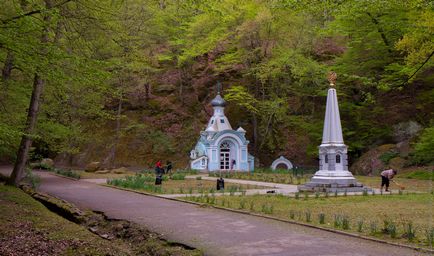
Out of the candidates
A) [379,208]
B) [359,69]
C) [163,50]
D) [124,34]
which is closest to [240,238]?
[379,208]

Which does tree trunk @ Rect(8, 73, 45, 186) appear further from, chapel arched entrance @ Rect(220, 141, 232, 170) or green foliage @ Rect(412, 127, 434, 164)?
chapel arched entrance @ Rect(220, 141, 232, 170)

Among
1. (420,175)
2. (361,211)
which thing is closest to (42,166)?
(420,175)

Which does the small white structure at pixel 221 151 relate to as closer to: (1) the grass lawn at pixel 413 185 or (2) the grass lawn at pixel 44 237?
(1) the grass lawn at pixel 413 185

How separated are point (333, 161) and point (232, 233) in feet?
42.4

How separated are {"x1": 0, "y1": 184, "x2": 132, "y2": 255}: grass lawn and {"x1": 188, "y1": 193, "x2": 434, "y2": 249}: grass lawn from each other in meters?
4.94

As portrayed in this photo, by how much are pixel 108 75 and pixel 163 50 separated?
126ft

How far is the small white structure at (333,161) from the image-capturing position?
19969mm

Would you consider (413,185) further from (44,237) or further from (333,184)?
(44,237)

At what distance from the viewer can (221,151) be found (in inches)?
1484

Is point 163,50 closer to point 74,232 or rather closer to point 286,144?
point 286,144

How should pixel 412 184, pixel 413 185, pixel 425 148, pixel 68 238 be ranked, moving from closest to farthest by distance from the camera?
pixel 68 238 < pixel 413 185 < pixel 412 184 < pixel 425 148

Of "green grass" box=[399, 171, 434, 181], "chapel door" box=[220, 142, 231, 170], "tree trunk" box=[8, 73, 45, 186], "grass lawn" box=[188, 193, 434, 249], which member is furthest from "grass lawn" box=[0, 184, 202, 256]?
"chapel door" box=[220, 142, 231, 170]

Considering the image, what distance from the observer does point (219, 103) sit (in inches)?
1518

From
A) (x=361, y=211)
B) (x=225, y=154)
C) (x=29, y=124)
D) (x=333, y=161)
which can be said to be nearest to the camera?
(x=361, y=211)
